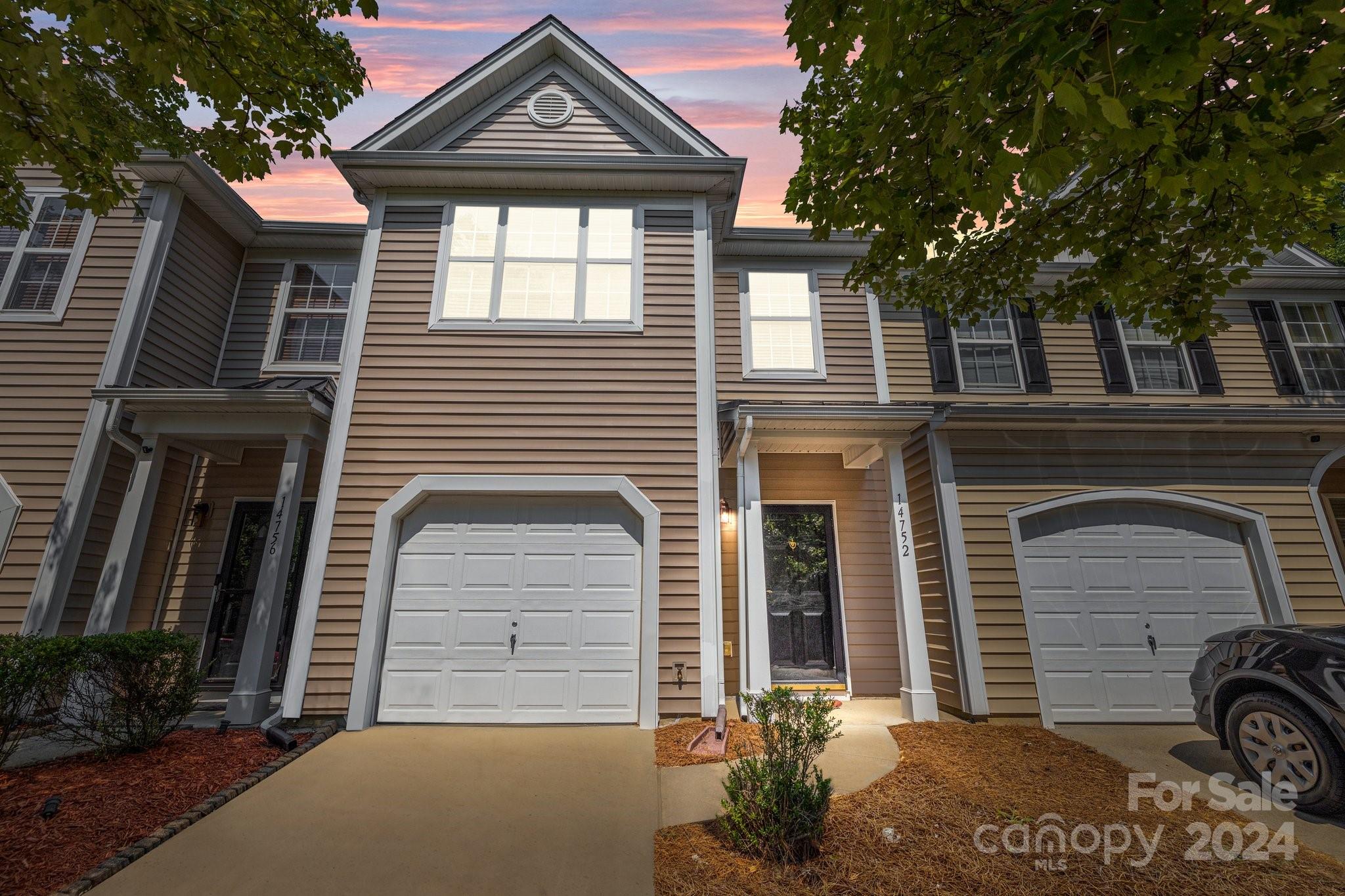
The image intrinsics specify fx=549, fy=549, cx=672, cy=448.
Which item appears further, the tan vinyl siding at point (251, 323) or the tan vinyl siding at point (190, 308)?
the tan vinyl siding at point (251, 323)

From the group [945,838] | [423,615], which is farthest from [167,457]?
[945,838]

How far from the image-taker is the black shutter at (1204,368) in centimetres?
859

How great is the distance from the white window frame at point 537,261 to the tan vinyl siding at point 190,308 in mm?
4101

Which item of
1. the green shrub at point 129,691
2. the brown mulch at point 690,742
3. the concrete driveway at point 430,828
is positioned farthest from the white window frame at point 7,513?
the brown mulch at point 690,742

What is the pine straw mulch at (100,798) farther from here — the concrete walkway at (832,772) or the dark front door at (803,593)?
the dark front door at (803,593)

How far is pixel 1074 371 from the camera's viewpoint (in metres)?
8.58

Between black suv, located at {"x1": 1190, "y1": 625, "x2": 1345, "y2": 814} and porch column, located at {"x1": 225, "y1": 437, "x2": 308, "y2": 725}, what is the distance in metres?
9.11

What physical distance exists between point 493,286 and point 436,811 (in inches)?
221

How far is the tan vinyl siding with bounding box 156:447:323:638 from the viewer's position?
25.2ft

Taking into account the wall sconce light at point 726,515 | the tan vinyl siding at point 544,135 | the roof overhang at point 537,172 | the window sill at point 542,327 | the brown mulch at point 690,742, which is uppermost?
the tan vinyl siding at point 544,135

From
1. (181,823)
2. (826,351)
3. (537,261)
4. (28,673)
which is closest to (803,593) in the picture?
(826,351)

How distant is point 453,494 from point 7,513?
5.46 m

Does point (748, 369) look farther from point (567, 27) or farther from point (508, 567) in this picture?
point (567, 27)

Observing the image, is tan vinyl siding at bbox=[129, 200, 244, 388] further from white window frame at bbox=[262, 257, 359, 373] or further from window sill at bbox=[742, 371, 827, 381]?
window sill at bbox=[742, 371, 827, 381]
